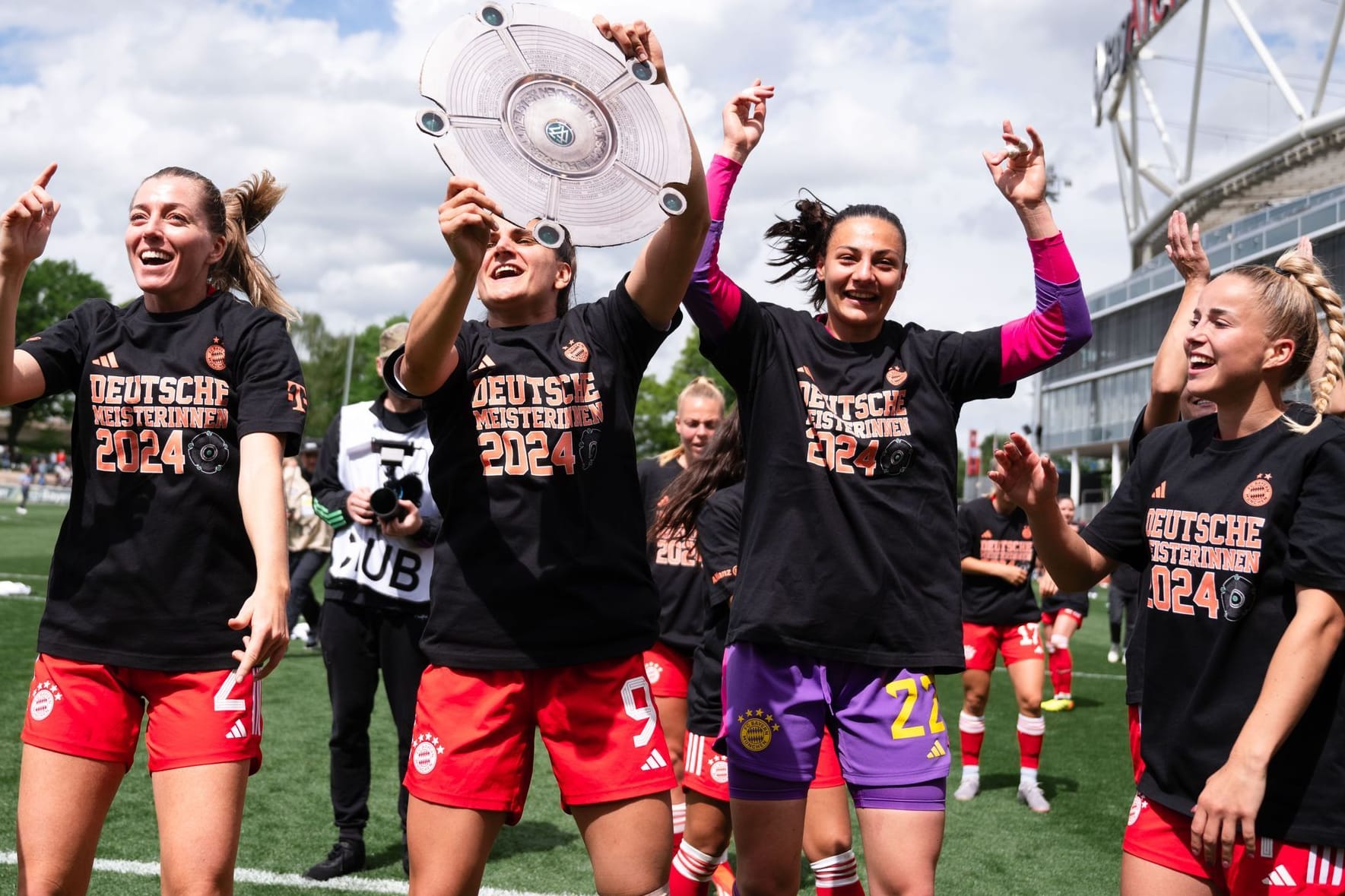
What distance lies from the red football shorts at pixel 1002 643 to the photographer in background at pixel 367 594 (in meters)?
4.11

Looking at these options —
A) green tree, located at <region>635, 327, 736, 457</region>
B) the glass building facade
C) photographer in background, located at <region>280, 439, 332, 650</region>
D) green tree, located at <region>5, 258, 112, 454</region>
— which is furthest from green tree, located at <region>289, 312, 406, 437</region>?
photographer in background, located at <region>280, 439, 332, 650</region>

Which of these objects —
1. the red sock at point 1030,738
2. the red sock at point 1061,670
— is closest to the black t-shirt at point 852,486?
the red sock at point 1030,738

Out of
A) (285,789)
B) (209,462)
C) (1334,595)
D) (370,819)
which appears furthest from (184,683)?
(285,789)

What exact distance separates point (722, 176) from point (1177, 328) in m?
1.47

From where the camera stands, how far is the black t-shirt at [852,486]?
3.54 meters

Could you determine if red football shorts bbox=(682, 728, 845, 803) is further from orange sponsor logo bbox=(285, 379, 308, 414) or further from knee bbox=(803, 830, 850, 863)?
orange sponsor logo bbox=(285, 379, 308, 414)

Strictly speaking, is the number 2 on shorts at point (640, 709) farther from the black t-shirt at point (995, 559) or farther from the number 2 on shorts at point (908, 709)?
the black t-shirt at point (995, 559)

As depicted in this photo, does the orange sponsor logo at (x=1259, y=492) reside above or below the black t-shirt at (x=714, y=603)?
above

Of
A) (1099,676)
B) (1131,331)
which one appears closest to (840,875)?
(1099,676)

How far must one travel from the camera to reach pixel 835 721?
3.62 meters

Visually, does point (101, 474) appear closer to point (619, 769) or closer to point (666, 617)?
point (619, 769)

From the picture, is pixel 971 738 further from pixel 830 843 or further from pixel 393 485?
pixel 393 485

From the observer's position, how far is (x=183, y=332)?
11.3 ft

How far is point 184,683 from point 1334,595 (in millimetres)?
2722
